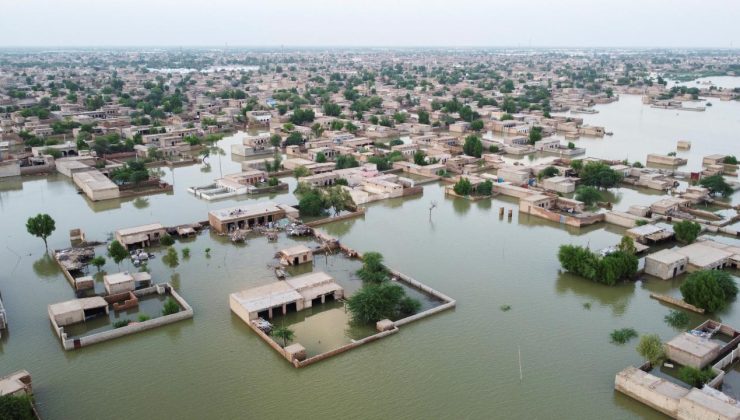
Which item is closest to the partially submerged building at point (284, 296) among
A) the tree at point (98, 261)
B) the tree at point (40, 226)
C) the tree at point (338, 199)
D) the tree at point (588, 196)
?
the tree at point (98, 261)

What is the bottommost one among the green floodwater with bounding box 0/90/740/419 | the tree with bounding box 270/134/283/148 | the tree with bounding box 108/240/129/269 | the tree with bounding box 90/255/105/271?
the green floodwater with bounding box 0/90/740/419

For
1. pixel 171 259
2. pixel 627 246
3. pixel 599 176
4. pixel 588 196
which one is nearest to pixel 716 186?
pixel 599 176

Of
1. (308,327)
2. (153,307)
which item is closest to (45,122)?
(153,307)

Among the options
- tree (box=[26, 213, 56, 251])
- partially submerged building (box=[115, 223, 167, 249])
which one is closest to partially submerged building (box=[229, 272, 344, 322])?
partially submerged building (box=[115, 223, 167, 249])

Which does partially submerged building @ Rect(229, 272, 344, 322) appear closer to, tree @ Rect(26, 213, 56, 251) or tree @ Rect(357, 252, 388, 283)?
tree @ Rect(357, 252, 388, 283)

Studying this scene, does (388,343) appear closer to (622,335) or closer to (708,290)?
(622,335)
